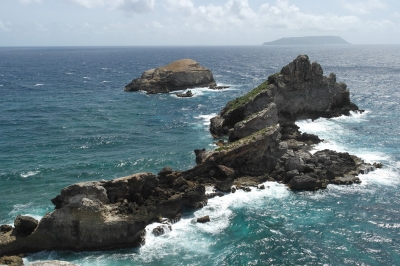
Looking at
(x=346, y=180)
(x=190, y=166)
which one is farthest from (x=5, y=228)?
(x=346, y=180)

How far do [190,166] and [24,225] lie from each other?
2839cm

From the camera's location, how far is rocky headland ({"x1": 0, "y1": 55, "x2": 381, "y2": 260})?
39219mm

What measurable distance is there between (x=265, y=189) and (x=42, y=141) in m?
45.8

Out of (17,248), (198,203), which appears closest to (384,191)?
(198,203)

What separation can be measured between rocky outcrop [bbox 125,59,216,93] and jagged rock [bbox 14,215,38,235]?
91.6 m

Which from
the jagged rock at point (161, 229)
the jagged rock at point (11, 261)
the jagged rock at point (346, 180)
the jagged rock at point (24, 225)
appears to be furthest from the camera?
the jagged rock at point (346, 180)


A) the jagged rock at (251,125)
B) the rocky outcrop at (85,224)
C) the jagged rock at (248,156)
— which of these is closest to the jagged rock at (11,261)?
the rocky outcrop at (85,224)

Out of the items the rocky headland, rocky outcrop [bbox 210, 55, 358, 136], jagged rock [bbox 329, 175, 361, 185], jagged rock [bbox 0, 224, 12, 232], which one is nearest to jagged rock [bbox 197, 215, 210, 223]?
the rocky headland

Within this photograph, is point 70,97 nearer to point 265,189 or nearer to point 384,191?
point 265,189

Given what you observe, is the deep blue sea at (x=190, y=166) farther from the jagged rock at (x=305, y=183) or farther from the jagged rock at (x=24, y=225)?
the jagged rock at (x=24, y=225)

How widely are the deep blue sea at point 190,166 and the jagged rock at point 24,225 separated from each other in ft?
9.91

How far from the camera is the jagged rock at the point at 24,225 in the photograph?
38844 mm

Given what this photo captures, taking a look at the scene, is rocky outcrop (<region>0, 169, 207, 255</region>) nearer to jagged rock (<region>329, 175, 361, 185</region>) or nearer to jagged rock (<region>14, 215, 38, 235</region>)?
Answer: jagged rock (<region>14, 215, 38, 235</region>)

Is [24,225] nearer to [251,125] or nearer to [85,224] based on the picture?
[85,224]
